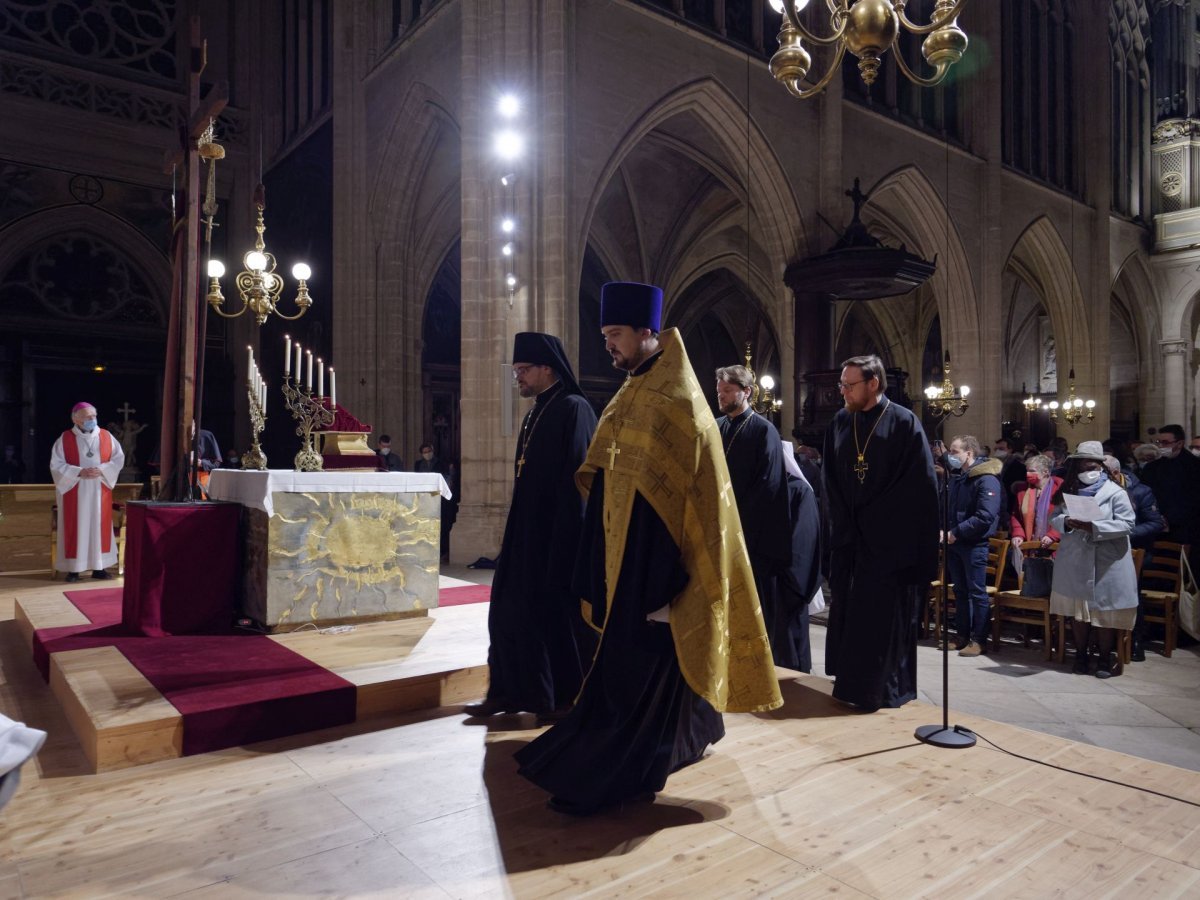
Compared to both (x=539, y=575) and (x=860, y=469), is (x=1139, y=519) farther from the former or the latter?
(x=539, y=575)

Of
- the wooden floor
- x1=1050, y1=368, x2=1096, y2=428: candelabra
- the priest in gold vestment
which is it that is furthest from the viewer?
x1=1050, y1=368, x2=1096, y2=428: candelabra

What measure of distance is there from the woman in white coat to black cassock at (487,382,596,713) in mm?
3660

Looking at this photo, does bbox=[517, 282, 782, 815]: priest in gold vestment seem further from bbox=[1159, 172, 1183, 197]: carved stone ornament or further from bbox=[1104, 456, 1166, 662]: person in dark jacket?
bbox=[1159, 172, 1183, 197]: carved stone ornament

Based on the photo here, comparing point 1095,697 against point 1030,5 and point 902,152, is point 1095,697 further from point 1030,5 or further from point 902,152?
point 1030,5

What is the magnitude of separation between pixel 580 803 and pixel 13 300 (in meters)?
16.2

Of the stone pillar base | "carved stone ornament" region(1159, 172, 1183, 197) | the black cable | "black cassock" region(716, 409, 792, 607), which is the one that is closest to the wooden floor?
the black cable

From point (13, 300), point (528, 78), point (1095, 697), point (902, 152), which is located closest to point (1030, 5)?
point (902, 152)

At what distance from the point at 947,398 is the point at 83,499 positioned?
39.9ft

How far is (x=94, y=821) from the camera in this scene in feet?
8.24

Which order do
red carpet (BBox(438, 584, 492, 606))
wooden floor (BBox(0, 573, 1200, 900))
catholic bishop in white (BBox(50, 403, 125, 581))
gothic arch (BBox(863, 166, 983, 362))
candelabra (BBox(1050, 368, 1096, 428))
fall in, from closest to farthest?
1. wooden floor (BBox(0, 573, 1200, 900))
2. red carpet (BBox(438, 584, 492, 606))
3. catholic bishop in white (BBox(50, 403, 125, 581))
4. gothic arch (BBox(863, 166, 983, 362))
5. candelabra (BBox(1050, 368, 1096, 428))

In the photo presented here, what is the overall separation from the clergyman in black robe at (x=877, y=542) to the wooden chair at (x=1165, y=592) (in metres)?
3.61

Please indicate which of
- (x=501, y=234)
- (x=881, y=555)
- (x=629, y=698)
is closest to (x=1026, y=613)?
(x=881, y=555)

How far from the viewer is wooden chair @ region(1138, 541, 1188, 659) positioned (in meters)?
6.07

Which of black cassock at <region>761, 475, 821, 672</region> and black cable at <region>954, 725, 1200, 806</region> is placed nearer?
black cable at <region>954, 725, 1200, 806</region>
